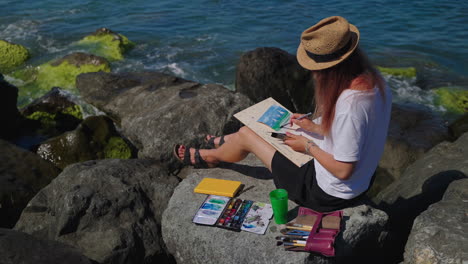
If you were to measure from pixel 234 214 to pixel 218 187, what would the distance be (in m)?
0.59

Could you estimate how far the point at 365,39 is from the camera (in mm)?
15586

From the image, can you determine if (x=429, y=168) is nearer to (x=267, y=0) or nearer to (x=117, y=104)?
(x=117, y=104)

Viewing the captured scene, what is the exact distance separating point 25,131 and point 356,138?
7.80 metres

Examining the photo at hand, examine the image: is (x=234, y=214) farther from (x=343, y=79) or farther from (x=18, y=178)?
(x=18, y=178)

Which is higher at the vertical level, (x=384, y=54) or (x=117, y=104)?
(x=117, y=104)

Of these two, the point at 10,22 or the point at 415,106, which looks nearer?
the point at 415,106

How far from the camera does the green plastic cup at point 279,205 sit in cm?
440

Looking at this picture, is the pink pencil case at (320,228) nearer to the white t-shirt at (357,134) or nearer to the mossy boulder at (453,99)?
the white t-shirt at (357,134)

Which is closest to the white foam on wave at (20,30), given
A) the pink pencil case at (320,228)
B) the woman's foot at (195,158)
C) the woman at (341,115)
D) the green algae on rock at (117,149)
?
the green algae on rock at (117,149)

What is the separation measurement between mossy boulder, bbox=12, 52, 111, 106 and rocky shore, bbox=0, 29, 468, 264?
3036 mm

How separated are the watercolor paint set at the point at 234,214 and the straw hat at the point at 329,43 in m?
1.65

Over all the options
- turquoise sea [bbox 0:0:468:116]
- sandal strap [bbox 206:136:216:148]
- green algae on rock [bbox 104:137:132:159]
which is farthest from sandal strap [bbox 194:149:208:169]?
turquoise sea [bbox 0:0:468:116]

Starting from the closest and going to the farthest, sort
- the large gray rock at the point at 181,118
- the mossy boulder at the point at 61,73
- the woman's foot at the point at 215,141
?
the woman's foot at the point at 215,141, the large gray rock at the point at 181,118, the mossy boulder at the point at 61,73

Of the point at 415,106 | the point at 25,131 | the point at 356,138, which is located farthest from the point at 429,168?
the point at 25,131
